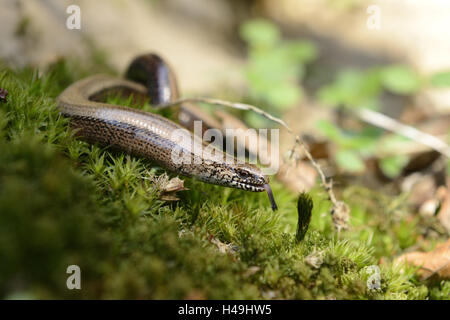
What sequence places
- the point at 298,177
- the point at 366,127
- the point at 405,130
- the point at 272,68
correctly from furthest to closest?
the point at 272,68 → the point at 366,127 → the point at 405,130 → the point at 298,177

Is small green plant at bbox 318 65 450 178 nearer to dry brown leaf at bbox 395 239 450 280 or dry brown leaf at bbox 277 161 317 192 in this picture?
dry brown leaf at bbox 277 161 317 192

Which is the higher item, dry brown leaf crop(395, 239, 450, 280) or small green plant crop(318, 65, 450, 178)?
small green plant crop(318, 65, 450, 178)

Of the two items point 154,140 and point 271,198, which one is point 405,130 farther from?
point 154,140

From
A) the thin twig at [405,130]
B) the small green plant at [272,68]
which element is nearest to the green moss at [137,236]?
the thin twig at [405,130]

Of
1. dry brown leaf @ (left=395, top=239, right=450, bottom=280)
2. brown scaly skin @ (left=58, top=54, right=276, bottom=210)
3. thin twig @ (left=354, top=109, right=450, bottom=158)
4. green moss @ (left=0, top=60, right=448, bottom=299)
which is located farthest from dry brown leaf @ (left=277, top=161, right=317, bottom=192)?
thin twig @ (left=354, top=109, right=450, bottom=158)

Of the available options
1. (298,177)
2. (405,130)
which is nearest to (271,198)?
(298,177)

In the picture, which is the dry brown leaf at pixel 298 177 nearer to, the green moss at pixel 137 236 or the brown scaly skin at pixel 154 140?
the green moss at pixel 137 236
